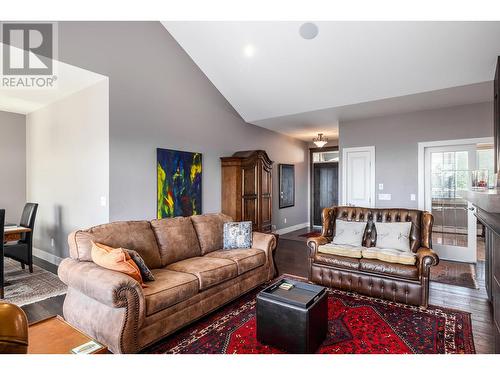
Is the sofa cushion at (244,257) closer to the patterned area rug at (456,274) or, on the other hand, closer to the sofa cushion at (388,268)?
the sofa cushion at (388,268)

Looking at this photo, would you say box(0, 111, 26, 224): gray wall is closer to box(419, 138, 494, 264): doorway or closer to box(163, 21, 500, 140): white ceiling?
box(163, 21, 500, 140): white ceiling

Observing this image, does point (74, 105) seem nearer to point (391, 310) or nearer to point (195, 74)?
point (195, 74)

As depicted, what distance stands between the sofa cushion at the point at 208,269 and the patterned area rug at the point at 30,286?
1747 millimetres

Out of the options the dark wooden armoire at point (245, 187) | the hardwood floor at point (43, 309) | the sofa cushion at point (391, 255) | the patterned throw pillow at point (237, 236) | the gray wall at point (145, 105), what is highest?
the gray wall at point (145, 105)

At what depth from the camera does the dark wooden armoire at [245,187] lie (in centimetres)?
550

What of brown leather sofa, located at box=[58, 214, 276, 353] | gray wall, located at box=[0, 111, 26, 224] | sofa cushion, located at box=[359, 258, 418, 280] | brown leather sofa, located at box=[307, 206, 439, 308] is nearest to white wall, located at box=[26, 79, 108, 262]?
gray wall, located at box=[0, 111, 26, 224]

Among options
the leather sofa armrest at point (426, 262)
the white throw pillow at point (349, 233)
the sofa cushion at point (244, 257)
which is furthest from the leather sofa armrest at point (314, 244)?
the leather sofa armrest at point (426, 262)

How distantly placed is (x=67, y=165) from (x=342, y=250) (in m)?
4.35

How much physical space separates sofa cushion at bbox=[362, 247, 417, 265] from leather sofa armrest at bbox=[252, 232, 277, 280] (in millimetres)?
1136

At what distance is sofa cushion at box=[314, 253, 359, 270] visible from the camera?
10.9 feet

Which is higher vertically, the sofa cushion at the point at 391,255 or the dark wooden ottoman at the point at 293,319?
the sofa cushion at the point at 391,255

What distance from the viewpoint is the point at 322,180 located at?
8789mm

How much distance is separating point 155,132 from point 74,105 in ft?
4.33

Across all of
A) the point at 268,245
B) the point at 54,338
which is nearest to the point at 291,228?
the point at 268,245
